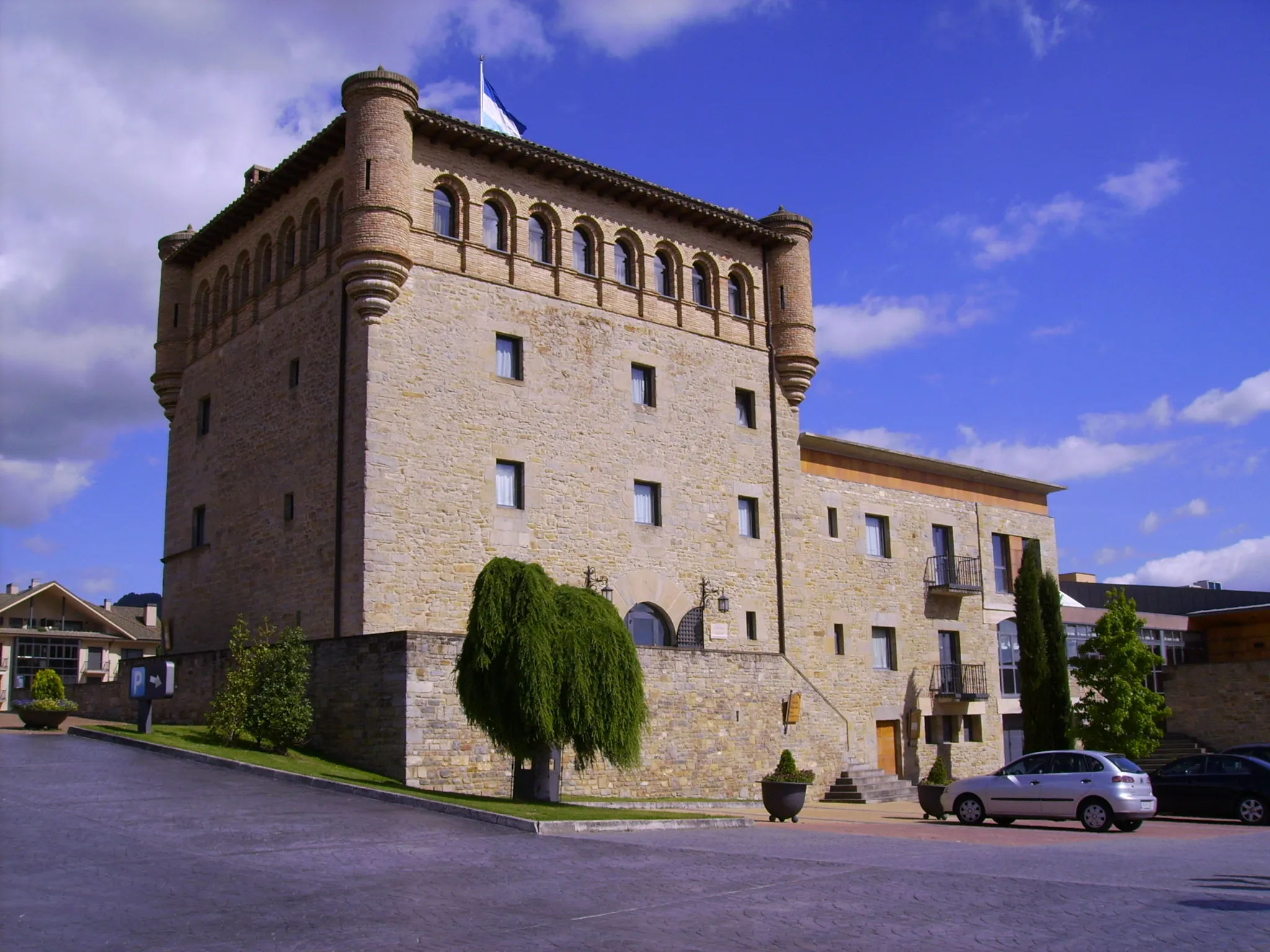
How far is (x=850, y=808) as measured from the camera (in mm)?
26672

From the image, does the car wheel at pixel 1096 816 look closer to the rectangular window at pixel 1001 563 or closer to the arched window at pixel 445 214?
the arched window at pixel 445 214

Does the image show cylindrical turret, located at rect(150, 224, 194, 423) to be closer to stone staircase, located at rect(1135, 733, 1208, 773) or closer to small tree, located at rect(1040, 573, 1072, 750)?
small tree, located at rect(1040, 573, 1072, 750)

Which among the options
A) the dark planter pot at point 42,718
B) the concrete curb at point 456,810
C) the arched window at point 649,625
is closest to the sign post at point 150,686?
the concrete curb at point 456,810

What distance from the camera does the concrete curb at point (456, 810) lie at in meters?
16.0

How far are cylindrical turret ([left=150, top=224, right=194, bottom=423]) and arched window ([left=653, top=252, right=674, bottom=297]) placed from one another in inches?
531

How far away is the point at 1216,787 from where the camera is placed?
22.9m

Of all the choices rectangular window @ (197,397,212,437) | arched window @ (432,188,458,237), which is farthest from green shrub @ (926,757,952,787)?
rectangular window @ (197,397,212,437)

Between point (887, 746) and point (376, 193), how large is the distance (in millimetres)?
21079

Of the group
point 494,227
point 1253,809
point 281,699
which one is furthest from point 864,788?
point 494,227

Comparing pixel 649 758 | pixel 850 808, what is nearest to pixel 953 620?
pixel 850 808

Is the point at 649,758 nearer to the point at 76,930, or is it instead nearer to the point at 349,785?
the point at 349,785

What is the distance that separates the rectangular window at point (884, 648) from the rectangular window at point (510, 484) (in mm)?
12955

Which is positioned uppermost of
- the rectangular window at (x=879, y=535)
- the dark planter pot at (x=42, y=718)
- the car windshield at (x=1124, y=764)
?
the rectangular window at (x=879, y=535)

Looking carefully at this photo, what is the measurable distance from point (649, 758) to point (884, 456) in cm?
1483
